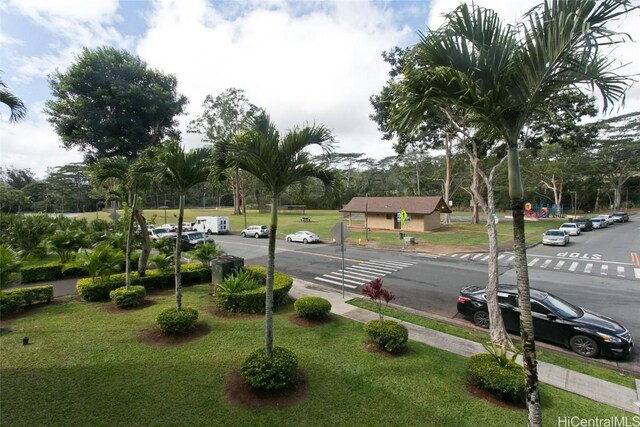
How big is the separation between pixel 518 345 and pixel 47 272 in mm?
18811

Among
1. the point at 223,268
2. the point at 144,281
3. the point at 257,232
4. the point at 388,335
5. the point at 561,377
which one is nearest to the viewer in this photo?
the point at 561,377

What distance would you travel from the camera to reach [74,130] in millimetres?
14812

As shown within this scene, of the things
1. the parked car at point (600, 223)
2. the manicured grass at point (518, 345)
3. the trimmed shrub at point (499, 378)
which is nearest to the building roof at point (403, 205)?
the parked car at point (600, 223)

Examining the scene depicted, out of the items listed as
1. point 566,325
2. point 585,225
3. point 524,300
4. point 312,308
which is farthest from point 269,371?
point 585,225

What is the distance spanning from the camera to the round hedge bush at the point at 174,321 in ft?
24.0

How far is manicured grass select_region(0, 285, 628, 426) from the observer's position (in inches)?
187

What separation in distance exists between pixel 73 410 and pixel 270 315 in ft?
11.0

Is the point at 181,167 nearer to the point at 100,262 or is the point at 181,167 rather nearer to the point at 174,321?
the point at 174,321

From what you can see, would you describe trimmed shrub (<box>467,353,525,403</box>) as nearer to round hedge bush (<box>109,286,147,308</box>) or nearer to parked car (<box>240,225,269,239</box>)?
round hedge bush (<box>109,286,147,308</box>)

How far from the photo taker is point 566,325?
824cm

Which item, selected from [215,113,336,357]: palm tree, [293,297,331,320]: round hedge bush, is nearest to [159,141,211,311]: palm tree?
[215,113,336,357]: palm tree

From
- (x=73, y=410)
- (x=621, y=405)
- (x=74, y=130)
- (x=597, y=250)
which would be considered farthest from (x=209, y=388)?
(x=597, y=250)

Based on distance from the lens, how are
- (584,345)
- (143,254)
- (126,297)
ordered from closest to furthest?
1. (584,345)
2. (126,297)
3. (143,254)

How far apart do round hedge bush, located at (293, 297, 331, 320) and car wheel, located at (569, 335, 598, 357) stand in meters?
6.79
